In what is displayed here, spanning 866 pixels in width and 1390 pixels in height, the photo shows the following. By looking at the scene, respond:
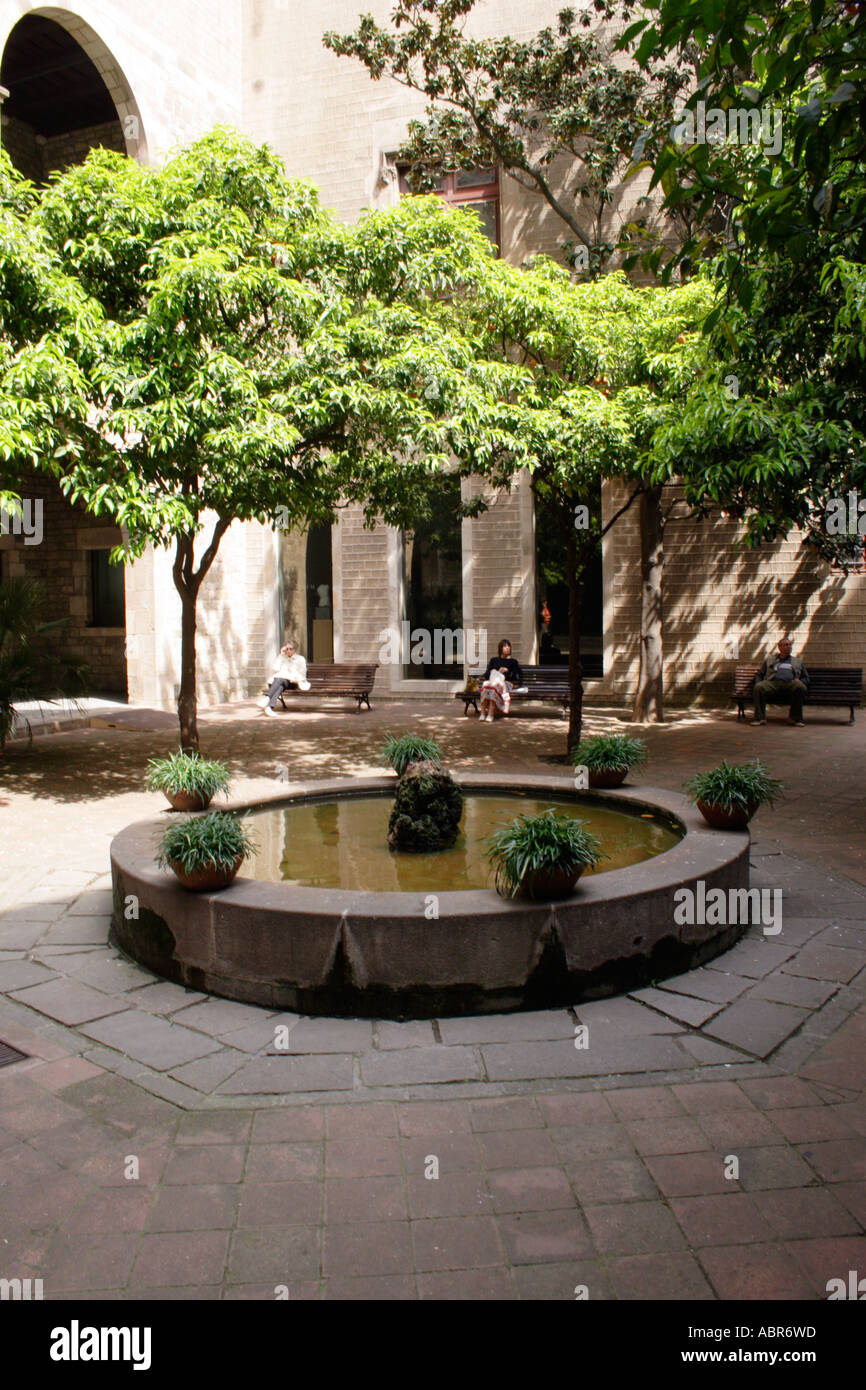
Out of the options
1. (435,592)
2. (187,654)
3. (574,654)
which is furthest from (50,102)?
(574,654)

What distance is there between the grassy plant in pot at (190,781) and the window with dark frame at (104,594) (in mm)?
13084

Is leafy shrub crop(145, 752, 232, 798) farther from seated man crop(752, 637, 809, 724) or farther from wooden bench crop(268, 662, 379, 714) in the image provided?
seated man crop(752, 637, 809, 724)

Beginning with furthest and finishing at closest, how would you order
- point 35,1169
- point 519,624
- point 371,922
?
1. point 519,624
2. point 371,922
3. point 35,1169

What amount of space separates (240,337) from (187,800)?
4.79 meters

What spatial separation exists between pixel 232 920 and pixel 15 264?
588 centimetres

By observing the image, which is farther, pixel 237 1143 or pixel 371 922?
pixel 371 922

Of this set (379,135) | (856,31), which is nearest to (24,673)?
(856,31)

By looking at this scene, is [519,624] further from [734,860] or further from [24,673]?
[734,860]

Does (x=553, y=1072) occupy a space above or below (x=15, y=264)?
below

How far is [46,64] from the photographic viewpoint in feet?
52.2

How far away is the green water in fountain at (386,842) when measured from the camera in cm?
581

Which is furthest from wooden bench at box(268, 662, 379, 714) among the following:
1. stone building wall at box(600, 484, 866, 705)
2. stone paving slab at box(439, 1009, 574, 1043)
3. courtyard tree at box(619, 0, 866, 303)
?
courtyard tree at box(619, 0, 866, 303)

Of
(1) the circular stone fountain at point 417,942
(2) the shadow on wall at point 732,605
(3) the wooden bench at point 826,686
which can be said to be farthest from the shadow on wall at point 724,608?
(1) the circular stone fountain at point 417,942

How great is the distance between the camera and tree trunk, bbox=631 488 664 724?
48.5 feet
